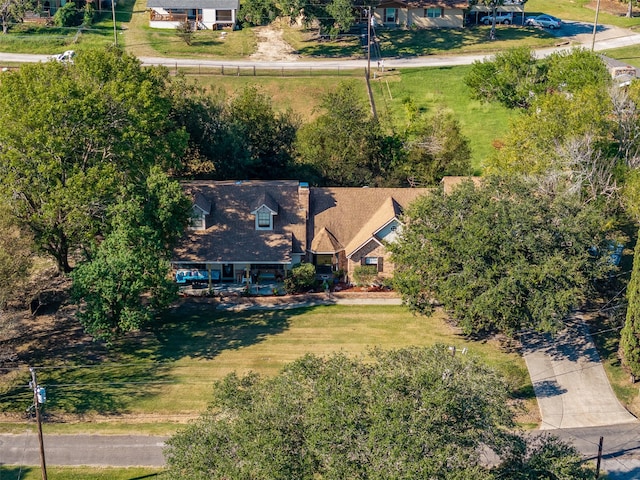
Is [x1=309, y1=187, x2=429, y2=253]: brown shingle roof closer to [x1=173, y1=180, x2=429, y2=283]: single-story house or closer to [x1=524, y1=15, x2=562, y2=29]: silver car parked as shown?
[x1=173, y1=180, x2=429, y2=283]: single-story house

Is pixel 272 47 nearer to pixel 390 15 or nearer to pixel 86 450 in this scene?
pixel 390 15

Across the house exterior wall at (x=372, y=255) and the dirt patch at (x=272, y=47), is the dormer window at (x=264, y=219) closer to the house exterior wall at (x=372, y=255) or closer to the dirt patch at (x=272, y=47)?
the house exterior wall at (x=372, y=255)

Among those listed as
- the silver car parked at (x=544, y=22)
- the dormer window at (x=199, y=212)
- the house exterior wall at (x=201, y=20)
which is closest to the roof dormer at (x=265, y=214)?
the dormer window at (x=199, y=212)

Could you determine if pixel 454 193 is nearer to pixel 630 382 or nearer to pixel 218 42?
pixel 630 382

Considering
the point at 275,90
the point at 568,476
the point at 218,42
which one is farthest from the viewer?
the point at 218,42

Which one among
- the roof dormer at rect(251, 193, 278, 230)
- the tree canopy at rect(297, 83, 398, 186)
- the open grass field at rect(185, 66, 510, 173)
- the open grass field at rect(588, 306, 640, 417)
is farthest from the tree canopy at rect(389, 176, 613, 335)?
the open grass field at rect(185, 66, 510, 173)

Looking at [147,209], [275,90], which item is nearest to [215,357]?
[147,209]
